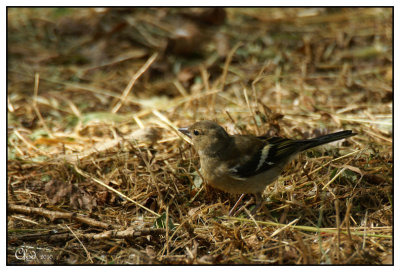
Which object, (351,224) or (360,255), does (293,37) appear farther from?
(360,255)

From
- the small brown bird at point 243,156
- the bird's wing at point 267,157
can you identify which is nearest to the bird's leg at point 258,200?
the small brown bird at point 243,156

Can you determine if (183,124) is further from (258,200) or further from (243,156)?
(258,200)

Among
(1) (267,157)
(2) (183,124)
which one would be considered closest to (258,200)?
(1) (267,157)

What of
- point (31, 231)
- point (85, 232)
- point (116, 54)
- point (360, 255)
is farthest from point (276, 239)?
point (116, 54)

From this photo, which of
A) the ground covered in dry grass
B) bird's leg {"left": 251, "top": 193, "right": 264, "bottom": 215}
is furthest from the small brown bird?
the ground covered in dry grass

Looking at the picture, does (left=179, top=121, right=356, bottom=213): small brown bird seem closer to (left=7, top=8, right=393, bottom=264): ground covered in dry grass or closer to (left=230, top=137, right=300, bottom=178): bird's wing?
(left=230, top=137, right=300, bottom=178): bird's wing

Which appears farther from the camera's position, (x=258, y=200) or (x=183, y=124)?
(x=183, y=124)

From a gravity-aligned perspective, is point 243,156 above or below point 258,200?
above
